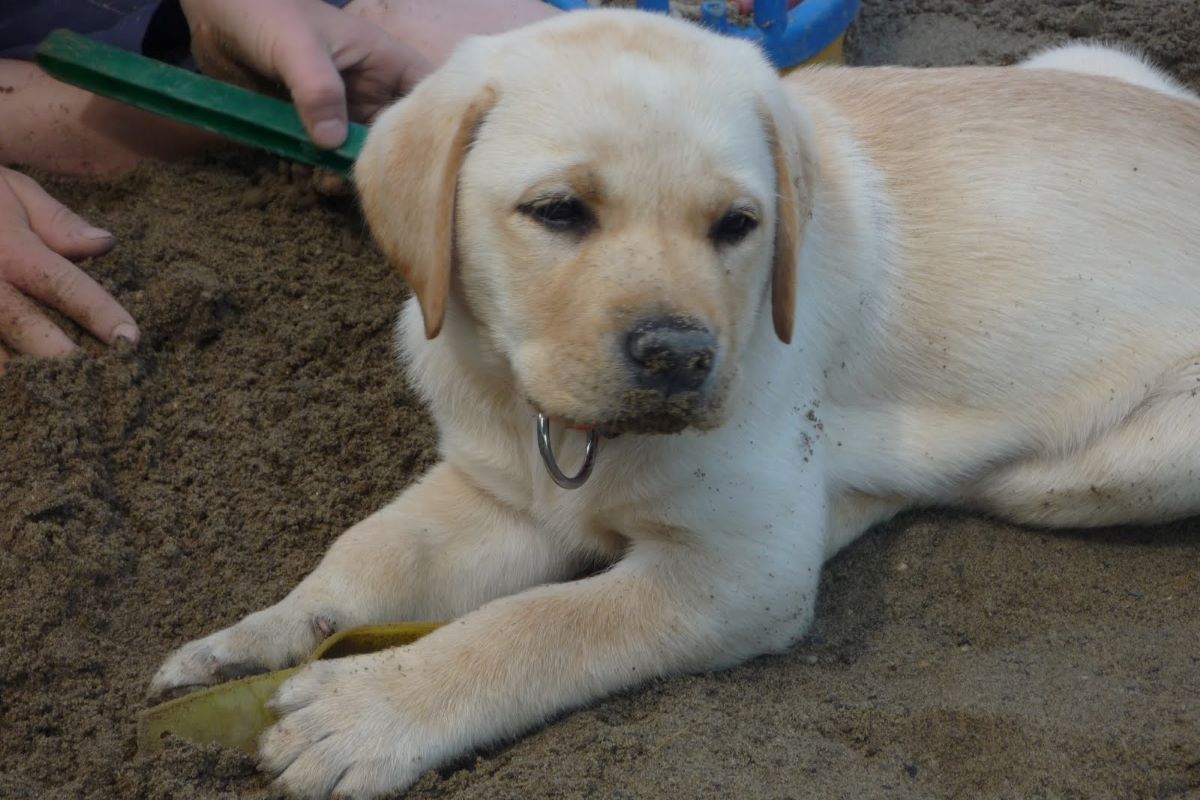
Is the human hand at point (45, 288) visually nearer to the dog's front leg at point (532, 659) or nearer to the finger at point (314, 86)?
the finger at point (314, 86)

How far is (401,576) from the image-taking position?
321 centimetres

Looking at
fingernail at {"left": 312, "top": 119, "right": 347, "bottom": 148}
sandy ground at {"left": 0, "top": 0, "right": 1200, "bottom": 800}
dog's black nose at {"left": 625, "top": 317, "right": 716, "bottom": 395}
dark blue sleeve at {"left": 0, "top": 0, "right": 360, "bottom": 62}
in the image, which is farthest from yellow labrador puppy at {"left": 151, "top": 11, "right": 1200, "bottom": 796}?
dark blue sleeve at {"left": 0, "top": 0, "right": 360, "bottom": 62}

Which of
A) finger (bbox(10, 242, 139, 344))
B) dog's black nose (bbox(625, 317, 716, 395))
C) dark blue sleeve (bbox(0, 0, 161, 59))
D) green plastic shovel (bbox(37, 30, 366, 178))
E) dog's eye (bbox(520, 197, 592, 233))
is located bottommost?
finger (bbox(10, 242, 139, 344))

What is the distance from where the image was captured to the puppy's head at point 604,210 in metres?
2.47

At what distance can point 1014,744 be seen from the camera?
8.71 ft

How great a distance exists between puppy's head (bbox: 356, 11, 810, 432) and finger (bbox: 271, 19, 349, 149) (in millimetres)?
1257

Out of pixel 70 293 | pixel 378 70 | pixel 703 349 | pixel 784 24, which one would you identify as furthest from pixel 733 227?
pixel 784 24

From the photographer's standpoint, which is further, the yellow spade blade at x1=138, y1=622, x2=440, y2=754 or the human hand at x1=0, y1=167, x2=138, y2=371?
the human hand at x1=0, y1=167, x2=138, y2=371

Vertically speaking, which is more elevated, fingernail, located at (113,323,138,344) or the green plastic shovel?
the green plastic shovel

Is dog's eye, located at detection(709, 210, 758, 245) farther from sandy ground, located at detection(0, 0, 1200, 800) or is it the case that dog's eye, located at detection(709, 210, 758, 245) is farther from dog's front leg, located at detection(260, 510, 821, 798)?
sandy ground, located at detection(0, 0, 1200, 800)

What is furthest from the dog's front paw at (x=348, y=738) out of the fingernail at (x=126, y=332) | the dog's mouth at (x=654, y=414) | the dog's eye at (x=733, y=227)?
the fingernail at (x=126, y=332)

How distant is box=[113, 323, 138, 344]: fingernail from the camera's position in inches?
150

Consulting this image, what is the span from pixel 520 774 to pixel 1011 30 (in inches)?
189

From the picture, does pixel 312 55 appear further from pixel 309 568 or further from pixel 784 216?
pixel 784 216
